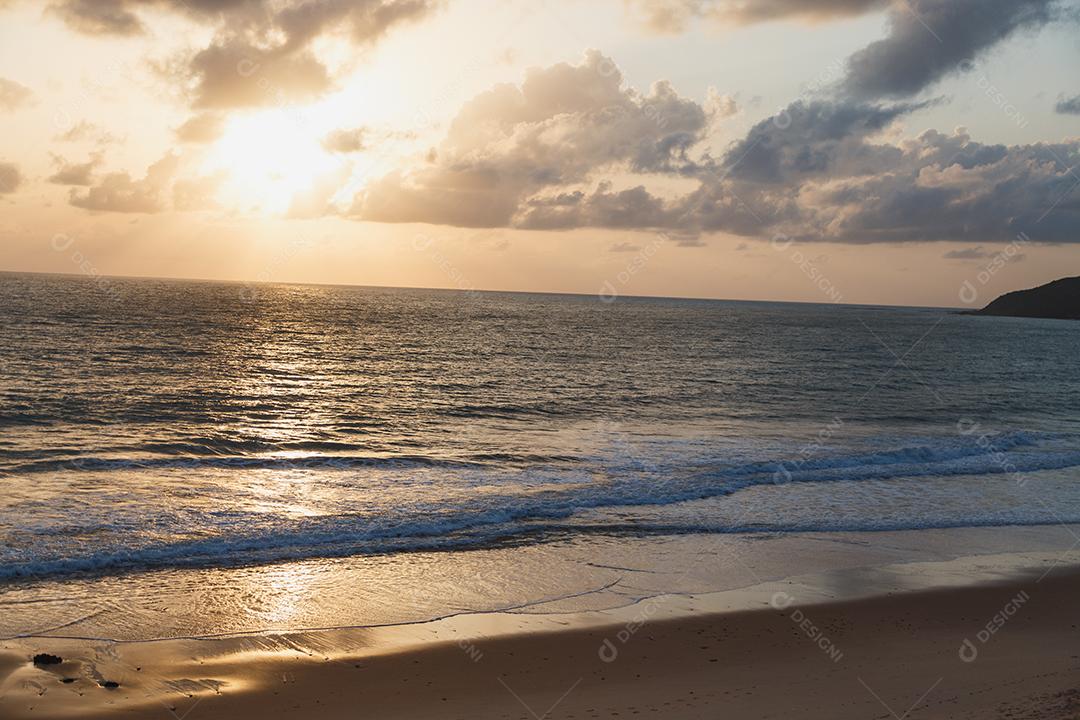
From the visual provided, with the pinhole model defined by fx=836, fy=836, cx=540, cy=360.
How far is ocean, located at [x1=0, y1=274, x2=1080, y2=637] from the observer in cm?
1409

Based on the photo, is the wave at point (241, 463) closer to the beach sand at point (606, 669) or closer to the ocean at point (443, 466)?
the ocean at point (443, 466)

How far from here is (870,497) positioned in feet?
69.7

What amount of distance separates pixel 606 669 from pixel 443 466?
13.1 m

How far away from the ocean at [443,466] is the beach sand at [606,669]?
111 cm

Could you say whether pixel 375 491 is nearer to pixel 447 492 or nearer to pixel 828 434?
pixel 447 492

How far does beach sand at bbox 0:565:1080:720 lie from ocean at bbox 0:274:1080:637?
3.66 feet

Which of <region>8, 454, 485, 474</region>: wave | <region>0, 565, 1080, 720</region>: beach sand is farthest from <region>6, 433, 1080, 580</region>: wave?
<region>0, 565, 1080, 720</region>: beach sand

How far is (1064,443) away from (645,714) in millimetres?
29432

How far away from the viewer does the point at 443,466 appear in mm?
22750

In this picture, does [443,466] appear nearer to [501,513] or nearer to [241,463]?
[501,513]

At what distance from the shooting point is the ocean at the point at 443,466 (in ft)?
46.2

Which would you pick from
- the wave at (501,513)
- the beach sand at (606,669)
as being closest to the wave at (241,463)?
the wave at (501,513)

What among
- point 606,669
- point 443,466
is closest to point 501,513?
point 443,466

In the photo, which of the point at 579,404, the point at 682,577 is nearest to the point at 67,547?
the point at 682,577
